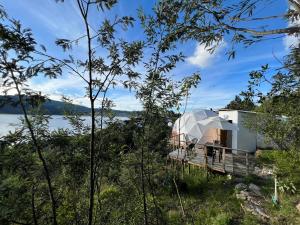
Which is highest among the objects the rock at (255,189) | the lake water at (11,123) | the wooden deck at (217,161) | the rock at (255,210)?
the lake water at (11,123)

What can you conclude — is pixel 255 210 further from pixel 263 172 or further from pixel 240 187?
pixel 263 172

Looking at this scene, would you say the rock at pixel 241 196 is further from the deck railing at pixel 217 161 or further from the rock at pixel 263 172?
the rock at pixel 263 172

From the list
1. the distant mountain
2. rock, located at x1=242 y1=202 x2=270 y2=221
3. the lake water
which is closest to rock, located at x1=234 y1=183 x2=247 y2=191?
rock, located at x1=242 y1=202 x2=270 y2=221

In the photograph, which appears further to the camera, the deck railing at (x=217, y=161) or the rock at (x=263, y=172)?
the rock at (x=263, y=172)

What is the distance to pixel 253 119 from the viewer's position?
16281mm

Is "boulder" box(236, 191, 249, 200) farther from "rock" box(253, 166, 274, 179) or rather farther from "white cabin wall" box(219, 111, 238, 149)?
"white cabin wall" box(219, 111, 238, 149)

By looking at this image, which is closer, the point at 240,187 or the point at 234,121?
the point at 240,187

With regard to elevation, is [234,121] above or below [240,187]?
above

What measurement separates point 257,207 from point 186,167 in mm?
6540

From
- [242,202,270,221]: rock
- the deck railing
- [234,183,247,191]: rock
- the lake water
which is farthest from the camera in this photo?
the deck railing

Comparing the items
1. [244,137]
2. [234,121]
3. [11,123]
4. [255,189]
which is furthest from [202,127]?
[11,123]

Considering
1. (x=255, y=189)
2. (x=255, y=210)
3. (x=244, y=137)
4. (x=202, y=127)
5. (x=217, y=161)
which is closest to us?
(x=255, y=210)

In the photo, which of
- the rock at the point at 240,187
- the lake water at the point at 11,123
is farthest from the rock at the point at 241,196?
the lake water at the point at 11,123

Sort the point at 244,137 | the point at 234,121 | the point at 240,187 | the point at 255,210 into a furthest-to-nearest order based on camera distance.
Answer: the point at 234,121 < the point at 244,137 < the point at 240,187 < the point at 255,210
